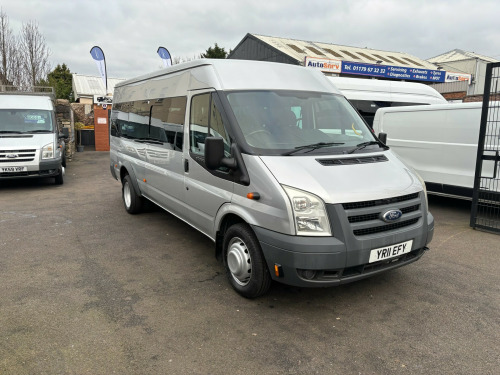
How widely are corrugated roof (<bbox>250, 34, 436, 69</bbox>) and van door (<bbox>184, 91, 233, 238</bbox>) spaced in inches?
818

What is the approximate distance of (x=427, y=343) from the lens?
299 centimetres

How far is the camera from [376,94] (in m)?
10.5

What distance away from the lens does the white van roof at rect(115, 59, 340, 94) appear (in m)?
4.06

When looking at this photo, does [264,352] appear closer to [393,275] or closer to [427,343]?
[427,343]

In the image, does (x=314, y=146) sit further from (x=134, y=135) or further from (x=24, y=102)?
(x=24, y=102)

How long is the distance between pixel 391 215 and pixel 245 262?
137 cm

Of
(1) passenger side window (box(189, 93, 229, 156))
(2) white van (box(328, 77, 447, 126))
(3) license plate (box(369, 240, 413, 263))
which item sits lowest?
(3) license plate (box(369, 240, 413, 263))

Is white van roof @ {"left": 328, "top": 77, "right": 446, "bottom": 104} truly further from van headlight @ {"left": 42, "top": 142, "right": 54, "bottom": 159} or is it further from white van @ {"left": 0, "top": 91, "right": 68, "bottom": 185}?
white van @ {"left": 0, "top": 91, "right": 68, "bottom": 185}

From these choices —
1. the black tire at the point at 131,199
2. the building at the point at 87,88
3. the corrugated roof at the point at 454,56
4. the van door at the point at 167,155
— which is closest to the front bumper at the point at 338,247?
the van door at the point at 167,155

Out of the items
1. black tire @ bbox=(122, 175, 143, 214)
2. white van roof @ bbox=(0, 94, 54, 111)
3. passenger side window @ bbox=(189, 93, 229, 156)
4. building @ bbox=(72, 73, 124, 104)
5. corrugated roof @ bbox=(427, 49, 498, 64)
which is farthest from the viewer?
corrugated roof @ bbox=(427, 49, 498, 64)

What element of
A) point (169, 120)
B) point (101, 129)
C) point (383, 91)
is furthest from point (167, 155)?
point (101, 129)

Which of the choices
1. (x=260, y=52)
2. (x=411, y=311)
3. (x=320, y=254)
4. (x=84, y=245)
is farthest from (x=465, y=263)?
(x=260, y=52)

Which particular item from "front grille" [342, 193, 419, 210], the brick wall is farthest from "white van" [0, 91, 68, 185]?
the brick wall

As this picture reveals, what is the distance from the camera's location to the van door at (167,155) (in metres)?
4.79
